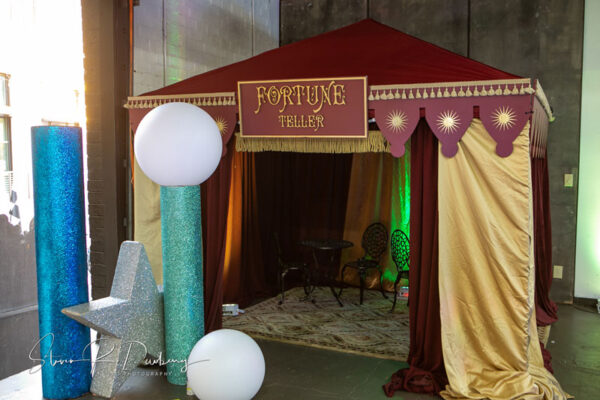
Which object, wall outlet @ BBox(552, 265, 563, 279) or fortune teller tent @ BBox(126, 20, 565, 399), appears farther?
wall outlet @ BBox(552, 265, 563, 279)

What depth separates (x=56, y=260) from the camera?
3.46 metres

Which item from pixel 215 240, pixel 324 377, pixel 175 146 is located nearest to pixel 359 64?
pixel 175 146

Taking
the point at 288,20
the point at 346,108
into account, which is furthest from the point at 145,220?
the point at 288,20

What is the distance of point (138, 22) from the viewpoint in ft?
16.1

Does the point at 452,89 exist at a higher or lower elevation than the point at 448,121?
higher

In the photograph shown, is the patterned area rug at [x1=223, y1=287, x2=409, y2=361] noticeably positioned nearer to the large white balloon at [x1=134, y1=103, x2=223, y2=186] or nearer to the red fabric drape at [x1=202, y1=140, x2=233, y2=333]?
the red fabric drape at [x1=202, y1=140, x2=233, y2=333]

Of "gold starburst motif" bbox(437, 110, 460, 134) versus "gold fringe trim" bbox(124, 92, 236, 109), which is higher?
"gold fringe trim" bbox(124, 92, 236, 109)

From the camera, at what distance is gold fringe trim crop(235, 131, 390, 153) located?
13.1 ft

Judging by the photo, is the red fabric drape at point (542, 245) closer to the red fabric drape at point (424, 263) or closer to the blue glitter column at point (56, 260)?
the red fabric drape at point (424, 263)

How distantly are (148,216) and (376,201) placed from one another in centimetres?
310

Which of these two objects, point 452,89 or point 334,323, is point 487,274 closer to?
point 452,89

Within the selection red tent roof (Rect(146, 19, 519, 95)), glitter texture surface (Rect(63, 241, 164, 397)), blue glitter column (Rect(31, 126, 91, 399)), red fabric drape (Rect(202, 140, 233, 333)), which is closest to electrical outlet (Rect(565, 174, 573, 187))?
red tent roof (Rect(146, 19, 519, 95))

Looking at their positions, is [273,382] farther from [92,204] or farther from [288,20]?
[288,20]

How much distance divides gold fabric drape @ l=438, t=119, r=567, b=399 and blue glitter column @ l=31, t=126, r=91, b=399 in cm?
260
